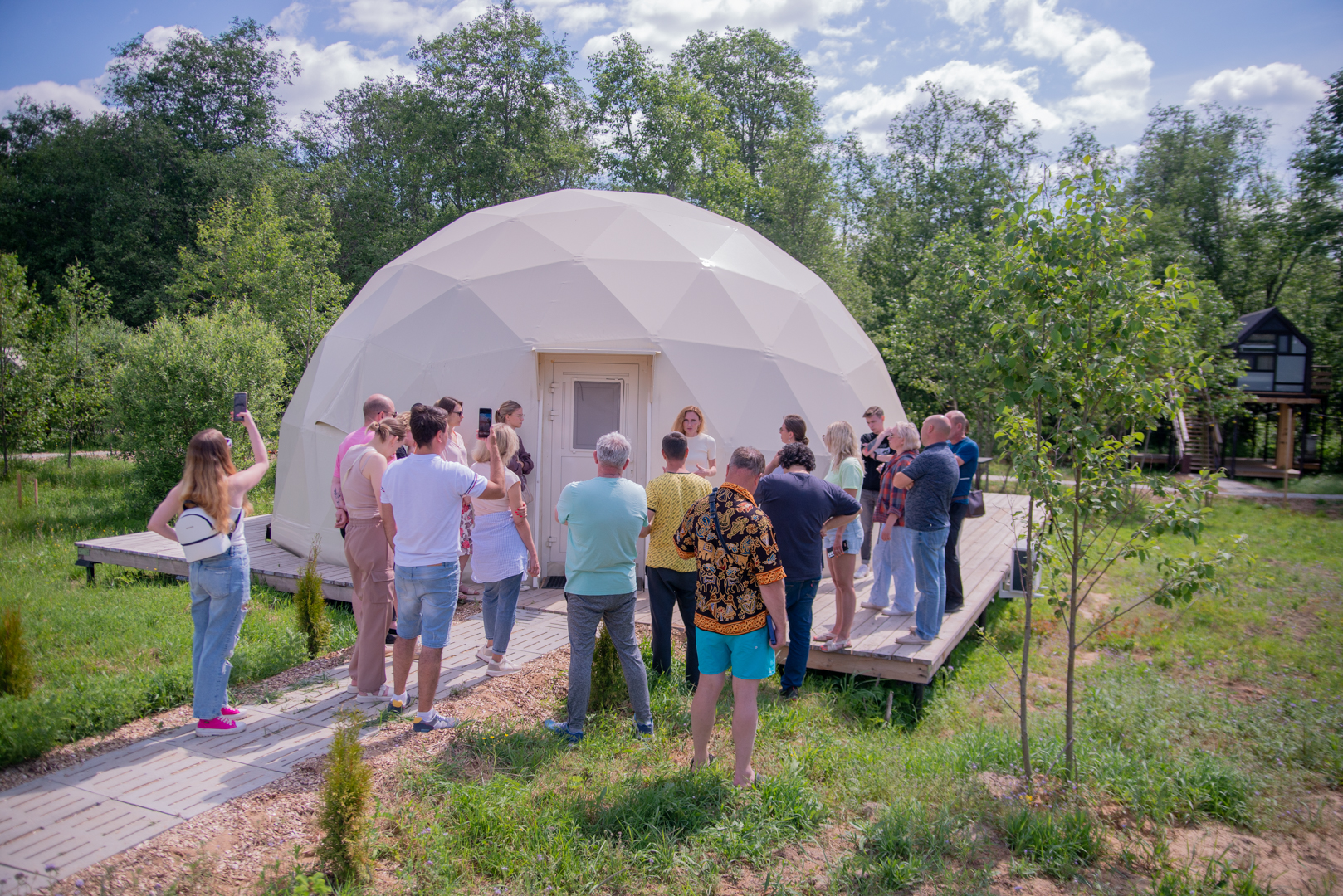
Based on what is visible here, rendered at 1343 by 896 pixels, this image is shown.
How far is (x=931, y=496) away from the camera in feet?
19.5

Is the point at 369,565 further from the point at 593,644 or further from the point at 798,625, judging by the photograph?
the point at 798,625

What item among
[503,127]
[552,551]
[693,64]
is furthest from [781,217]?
[552,551]

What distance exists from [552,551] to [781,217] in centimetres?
2090

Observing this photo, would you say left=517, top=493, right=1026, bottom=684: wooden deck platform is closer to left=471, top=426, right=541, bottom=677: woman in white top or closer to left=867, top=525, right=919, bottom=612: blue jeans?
left=867, top=525, right=919, bottom=612: blue jeans

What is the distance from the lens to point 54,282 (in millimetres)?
29656

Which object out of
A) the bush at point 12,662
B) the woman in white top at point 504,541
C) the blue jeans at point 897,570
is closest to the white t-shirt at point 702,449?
the blue jeans at point 897,570

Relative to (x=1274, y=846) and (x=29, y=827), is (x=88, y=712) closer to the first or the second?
(x=29, y=827)

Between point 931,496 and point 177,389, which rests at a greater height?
point 177,389

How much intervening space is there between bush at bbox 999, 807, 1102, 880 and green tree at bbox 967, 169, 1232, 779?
20.4 inches

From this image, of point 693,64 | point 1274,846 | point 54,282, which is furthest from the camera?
point 693,64

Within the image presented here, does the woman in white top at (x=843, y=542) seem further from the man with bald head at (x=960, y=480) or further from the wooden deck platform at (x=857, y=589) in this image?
the man with bald head at (x=960, y=480)

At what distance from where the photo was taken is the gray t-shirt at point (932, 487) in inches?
234

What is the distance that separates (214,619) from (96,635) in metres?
3.37

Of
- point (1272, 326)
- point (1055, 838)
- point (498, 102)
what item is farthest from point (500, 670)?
point (1272, 326)
